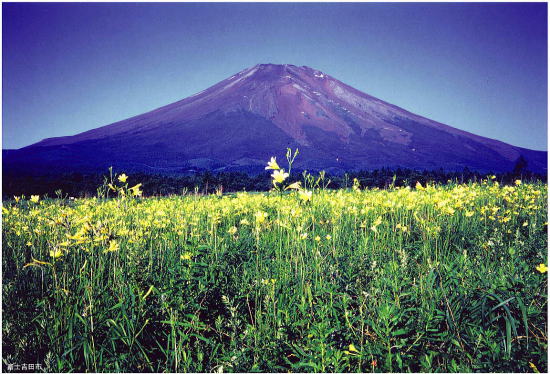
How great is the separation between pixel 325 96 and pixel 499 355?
143485mm

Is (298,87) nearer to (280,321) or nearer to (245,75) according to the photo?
(245,75)

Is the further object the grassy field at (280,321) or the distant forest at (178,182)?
the distant forest at (178,182)

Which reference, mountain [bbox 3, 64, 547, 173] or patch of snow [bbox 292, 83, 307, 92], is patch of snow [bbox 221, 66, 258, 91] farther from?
patch of snow [bbox 292, 83, 307, 92]

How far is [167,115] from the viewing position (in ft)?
420

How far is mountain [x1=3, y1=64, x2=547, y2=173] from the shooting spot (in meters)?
102

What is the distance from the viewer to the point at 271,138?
114188mm

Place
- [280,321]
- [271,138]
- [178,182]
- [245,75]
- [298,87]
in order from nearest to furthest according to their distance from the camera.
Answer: [280,321] < [178,182] < [271,138] < [298,87] < [245,75]

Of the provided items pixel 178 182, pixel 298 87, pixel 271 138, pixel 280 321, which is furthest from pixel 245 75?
pixel 280 321

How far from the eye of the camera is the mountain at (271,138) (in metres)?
102

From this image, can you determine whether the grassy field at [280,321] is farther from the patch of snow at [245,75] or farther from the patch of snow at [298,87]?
the patch of snow at [298,87]

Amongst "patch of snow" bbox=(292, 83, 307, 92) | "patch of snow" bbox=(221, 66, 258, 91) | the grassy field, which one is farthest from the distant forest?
"patch of snow" bbox=(292, 83, 307, 92)

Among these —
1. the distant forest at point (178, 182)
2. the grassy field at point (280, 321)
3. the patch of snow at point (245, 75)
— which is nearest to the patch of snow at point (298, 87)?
the patch of snow at point (245, 75)

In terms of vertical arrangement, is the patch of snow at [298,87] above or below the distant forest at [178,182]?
above

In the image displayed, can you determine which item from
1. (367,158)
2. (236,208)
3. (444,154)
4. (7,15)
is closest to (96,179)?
(236,208)
